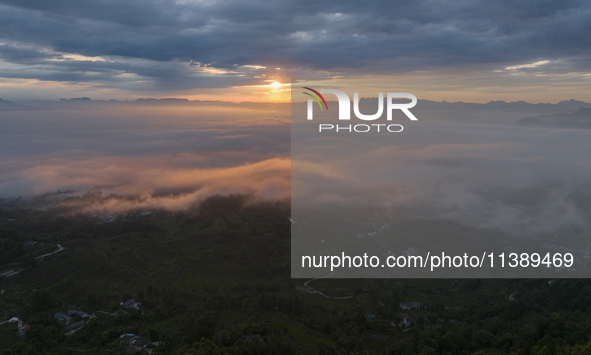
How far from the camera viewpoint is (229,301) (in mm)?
35781

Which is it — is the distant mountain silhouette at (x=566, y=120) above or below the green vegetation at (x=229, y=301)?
above

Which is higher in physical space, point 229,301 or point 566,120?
point 566,120

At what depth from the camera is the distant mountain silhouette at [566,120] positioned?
8775 centimetres

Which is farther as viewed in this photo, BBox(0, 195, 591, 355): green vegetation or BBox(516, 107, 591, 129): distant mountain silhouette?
BBox(516, 107, 591, 129): distant mountain silhouette

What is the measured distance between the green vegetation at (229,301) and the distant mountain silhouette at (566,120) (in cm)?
6967

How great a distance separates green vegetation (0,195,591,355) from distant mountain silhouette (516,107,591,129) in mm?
69666

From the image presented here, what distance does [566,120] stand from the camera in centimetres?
9150

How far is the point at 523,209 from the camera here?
68.6 meters

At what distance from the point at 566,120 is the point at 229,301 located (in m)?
98.4

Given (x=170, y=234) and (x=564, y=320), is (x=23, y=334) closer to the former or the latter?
(x=170, y=234)

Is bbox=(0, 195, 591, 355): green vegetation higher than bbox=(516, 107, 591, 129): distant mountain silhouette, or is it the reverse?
bbox=(516, 107, 591, 129): distant mountain silhouette

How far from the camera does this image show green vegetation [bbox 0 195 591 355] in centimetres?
2647

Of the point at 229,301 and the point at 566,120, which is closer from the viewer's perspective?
the point at 229,301

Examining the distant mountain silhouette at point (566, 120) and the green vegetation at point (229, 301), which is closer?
the green vegetation at point (229, 301)
